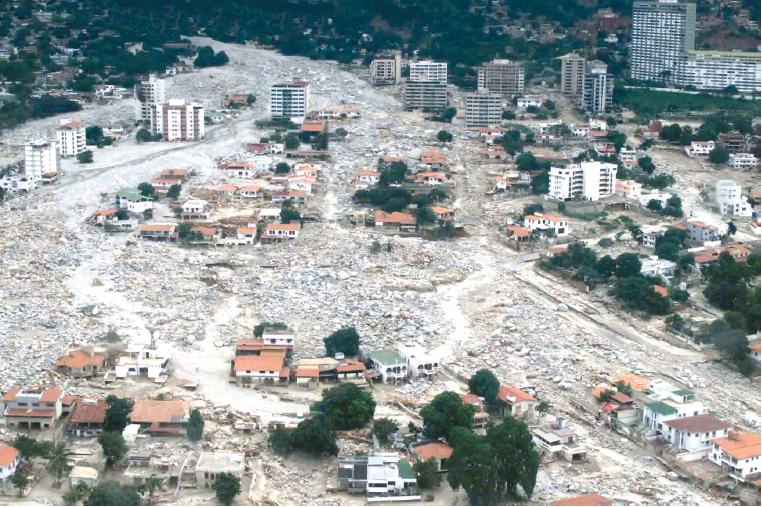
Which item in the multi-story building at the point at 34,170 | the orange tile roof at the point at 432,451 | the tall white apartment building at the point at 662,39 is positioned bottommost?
the orange tile roof at the point at 432,451

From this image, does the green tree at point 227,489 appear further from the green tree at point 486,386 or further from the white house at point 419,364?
the white house at point 419,364

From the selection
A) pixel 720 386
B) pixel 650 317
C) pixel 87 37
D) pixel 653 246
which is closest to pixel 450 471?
pixel 720 386

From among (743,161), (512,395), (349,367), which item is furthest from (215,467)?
(743,161)

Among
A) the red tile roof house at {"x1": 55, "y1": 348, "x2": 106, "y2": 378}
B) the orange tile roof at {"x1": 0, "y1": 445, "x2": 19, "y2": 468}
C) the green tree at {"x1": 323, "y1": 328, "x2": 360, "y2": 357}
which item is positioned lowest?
the orange tile roof at {"x1": 0, "y1": 445, "x2": 19, "y2": 468}

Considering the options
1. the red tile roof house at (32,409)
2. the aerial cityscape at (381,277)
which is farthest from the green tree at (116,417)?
the red tile roof house at (32,409)

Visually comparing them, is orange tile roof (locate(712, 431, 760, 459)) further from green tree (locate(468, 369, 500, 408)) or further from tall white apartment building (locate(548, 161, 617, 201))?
tall white apartment building (locate(548, 161, 617, 201))

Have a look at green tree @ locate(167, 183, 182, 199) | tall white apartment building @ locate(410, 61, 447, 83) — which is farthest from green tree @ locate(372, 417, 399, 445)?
tall white apartment building @ locate(410, 61, 447, 83)
